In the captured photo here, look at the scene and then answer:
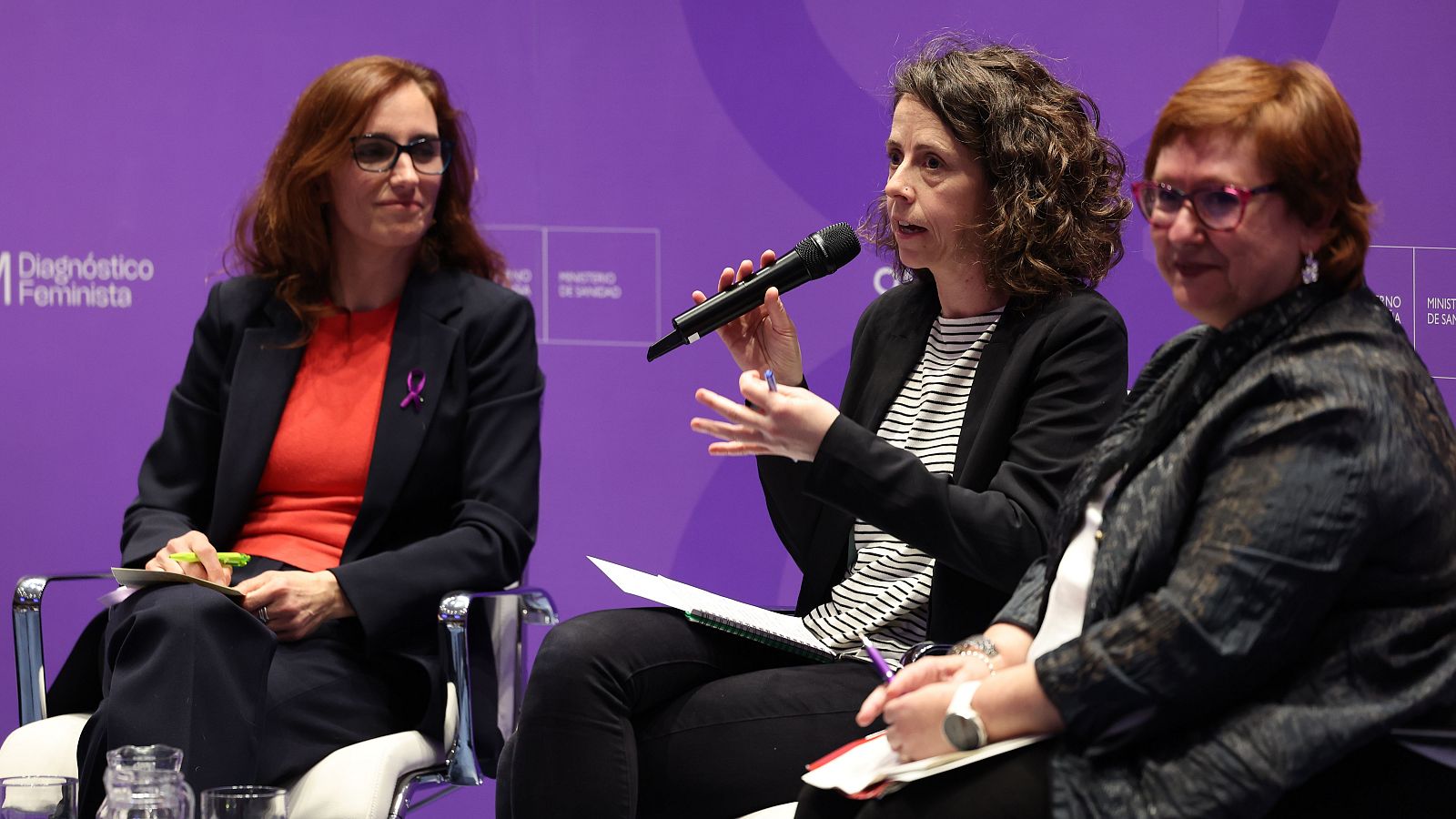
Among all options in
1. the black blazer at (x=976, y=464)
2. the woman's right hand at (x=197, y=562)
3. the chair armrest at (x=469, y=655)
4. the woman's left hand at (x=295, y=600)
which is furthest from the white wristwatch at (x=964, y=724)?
the woman's right hand at (x=197, y=562)

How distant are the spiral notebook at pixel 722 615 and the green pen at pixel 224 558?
88 cm

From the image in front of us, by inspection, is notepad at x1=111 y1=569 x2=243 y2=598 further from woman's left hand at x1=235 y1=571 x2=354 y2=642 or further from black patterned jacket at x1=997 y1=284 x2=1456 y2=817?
black patterned jacket at x1=997 y1=284 x2=1456 y2=817

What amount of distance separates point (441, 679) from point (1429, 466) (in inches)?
71.1

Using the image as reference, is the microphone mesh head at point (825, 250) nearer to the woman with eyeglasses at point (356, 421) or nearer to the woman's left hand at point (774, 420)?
the woman's left hand at point (774, 420)

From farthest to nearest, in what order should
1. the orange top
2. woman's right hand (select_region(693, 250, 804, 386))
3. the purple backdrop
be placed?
1. the purple backdrop
2. the orange top
3. woman's right hand (select_region(693, 250, 804, 386))

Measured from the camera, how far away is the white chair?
245 centimetres

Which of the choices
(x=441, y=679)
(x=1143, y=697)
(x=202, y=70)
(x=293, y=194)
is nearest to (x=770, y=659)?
(x=441, y=679)

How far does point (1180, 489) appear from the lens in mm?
1513

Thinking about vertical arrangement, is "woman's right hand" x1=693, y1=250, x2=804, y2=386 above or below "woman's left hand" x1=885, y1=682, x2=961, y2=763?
above

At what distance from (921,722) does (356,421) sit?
1635 millimetres

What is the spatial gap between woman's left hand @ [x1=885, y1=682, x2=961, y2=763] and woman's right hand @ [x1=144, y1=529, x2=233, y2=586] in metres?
1.47

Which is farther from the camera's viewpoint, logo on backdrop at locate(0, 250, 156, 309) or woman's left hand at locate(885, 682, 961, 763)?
logo on backdrop at locate(0, 250, 156, 309)

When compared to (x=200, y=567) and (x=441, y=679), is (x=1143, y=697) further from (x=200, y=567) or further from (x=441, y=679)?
→ (x=200, y=567)

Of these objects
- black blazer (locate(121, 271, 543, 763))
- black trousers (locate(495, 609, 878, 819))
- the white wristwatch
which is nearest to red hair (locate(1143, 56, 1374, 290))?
the white wristwatch
